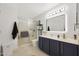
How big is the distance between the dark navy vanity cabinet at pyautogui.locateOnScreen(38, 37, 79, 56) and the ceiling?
546 millimetres

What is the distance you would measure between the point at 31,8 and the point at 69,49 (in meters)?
1.11

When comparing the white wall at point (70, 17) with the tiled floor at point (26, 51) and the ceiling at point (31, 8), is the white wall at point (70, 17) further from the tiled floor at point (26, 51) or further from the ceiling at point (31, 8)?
the tiled floor at point (26, 51)

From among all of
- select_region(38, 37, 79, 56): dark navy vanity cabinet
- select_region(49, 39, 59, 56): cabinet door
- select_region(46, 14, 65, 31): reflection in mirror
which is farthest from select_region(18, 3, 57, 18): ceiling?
select_region(49, 39, 59, 56): cabinet door

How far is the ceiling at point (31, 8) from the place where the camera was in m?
2.33

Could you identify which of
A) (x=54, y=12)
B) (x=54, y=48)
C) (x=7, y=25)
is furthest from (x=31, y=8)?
(x=54, y=48)

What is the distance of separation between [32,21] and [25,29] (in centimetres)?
22

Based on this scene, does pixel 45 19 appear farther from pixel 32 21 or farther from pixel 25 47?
pixel 25 47

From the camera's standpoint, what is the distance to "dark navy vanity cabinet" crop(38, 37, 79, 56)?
220cm

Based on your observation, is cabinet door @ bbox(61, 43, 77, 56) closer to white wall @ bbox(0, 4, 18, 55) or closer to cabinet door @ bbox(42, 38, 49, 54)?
cabinet door @ bbox(42, 38, 49, 54)

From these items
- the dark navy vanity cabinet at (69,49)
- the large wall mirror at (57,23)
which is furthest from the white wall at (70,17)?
the dark navy vanity cabinet at (69,49)

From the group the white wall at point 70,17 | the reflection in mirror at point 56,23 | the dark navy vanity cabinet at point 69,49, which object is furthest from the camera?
the reflection in mirror at point 56,23

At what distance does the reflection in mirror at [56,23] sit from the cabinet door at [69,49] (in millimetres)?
362

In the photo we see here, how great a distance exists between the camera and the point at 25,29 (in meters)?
2.33

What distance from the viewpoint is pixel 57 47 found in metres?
2.38
